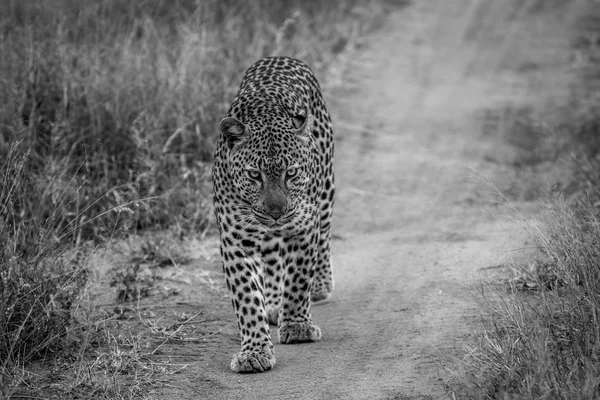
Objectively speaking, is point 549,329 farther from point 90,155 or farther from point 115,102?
point 115,102

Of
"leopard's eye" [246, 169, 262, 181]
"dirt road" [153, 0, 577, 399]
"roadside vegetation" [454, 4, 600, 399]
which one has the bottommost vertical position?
"dirt road" [153, 0, 577, 399]

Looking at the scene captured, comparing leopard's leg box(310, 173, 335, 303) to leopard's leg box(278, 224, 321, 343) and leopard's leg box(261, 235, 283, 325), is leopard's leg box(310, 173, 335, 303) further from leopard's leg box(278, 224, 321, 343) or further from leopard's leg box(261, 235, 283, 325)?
leopard's leg box(278, 224, 321, 343)

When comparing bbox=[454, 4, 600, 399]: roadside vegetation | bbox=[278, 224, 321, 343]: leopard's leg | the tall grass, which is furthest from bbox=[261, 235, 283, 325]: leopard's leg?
bbox=[454, 4, 600, 399]: roadside vegetation

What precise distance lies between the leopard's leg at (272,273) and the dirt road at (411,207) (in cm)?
32

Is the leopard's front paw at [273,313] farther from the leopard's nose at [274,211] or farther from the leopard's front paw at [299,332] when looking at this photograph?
the leopard's nose at [274,211]

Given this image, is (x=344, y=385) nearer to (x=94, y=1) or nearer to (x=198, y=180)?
(x=198, y=180)

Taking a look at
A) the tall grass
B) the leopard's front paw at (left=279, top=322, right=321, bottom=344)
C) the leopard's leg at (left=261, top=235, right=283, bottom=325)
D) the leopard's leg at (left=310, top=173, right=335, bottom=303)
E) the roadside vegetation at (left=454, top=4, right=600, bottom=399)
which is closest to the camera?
the roadside vegetation at (left=454, top=4, right=600, bottom=399)

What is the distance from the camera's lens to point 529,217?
8664 millimetres

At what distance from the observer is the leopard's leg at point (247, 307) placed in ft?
20.1

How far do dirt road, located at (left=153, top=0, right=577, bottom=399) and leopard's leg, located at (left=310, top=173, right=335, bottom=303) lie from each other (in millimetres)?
142

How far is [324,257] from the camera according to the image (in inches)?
303

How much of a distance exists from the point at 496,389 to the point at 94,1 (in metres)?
9.01

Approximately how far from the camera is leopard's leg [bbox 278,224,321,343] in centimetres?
677

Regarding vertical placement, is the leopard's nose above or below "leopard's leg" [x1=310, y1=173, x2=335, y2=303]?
above
